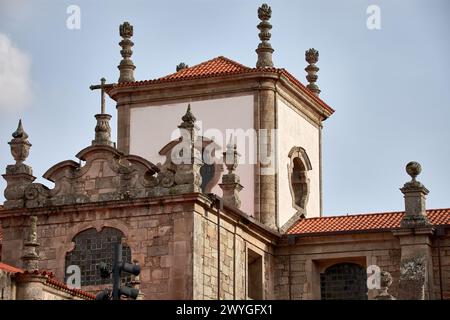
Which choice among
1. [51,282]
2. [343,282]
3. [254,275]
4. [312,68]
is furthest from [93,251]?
[312,68]

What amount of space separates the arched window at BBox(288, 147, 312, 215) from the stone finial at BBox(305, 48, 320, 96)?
3535 millimetres

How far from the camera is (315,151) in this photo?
→ 44.1 m

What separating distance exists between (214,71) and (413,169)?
6.89 metres

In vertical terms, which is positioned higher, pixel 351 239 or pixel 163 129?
pixel 163 129

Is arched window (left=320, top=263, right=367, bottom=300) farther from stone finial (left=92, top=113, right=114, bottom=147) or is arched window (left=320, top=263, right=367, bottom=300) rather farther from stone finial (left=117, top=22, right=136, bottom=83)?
stone finial (left=117, top=22, right=136, bottom=83)

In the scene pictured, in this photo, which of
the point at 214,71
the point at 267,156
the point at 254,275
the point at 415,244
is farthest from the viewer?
the point at 214,71

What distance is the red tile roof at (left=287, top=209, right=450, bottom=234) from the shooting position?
3884cm

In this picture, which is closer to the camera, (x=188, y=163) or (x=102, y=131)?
(x=188, y=163)

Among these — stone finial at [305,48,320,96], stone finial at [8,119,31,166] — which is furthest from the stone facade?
stone finial at [305,48,320,96]

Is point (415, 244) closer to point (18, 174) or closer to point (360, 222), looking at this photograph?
point (360, 222)

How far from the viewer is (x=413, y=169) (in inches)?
1505
